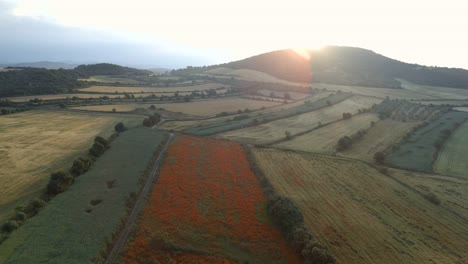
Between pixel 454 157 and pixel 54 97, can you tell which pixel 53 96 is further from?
pixel 454 157

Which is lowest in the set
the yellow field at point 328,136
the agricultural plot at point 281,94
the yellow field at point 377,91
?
the yellow field at point 328,136

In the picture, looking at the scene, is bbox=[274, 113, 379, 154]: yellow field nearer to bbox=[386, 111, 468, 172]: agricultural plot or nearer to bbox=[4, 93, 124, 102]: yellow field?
bbox=[386, 111, 468, 172]: agricultural plot

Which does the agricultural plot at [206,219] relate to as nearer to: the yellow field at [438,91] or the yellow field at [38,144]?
the yellow field at [38,144]

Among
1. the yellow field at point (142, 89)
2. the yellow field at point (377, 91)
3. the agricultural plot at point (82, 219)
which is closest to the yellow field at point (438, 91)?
the yellow field at point (377, 91)

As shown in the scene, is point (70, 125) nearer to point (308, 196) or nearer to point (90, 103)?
point (90, 103)

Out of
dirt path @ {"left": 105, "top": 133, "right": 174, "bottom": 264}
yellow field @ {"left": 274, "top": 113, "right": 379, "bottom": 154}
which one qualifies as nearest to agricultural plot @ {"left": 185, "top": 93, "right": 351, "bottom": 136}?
yellow field @ {"left": 274, "top": 113, "right": 379, "bottom": 154}
